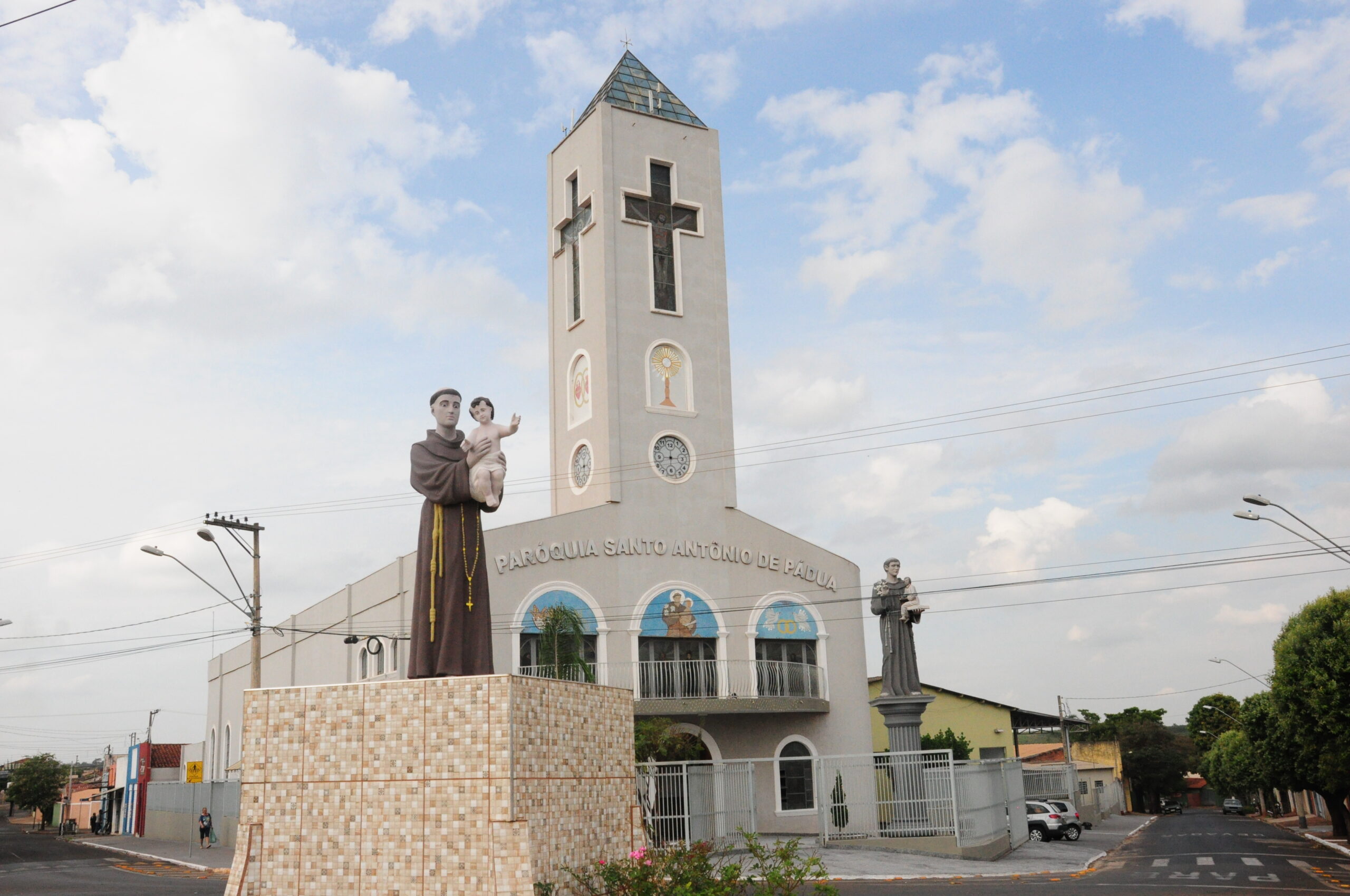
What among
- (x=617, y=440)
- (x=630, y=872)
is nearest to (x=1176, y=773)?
(x=617, y=440)

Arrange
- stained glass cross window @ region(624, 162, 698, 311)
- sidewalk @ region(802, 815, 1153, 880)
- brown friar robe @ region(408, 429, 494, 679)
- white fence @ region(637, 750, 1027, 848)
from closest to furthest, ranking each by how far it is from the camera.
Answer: brown friar robe @ region(408, 429, 494, 679) < sidewalk @ region(802, 815, 1153, 880) < white fence @ region(637, 750, 1027, 848) < stained glass cross window @ region(624, 162, 698, 311)

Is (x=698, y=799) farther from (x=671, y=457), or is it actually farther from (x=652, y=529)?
(x=671, y=457)

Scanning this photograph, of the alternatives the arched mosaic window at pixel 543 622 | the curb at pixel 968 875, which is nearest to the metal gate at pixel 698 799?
the curb at pixel 968 875

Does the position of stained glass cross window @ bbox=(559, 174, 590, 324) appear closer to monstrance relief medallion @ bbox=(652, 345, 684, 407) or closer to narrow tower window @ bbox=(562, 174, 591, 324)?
narrow tower window @ bbox=(562, 174, 591, 324)

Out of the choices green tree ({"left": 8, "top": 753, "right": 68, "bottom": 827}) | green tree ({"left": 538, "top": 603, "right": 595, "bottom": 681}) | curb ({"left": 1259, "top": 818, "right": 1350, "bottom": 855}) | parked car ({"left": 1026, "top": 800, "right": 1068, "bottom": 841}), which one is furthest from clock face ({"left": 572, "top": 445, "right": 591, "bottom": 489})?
green tree ({"left": 8, "top": 753, "right": 68, "bottom": 827})

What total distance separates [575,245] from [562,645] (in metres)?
13.2

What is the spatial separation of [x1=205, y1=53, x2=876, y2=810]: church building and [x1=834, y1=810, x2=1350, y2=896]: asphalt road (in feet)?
29.2

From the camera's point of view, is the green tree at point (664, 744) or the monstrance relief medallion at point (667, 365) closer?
the green tree at point (664, 744)

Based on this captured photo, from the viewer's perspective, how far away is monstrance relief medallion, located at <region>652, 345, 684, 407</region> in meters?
33.9

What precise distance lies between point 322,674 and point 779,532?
14.5m

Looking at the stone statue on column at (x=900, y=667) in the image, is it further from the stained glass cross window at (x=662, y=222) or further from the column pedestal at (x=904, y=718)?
the stained glass cross window at (x=662, y=222)

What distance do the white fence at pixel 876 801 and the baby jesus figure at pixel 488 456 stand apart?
10.6 m

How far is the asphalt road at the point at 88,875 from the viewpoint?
19844 millimetres

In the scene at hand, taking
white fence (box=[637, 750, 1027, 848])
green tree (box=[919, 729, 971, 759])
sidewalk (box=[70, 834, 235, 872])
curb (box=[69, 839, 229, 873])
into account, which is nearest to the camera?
white fence (box=[637, 750, 1027, 848])
